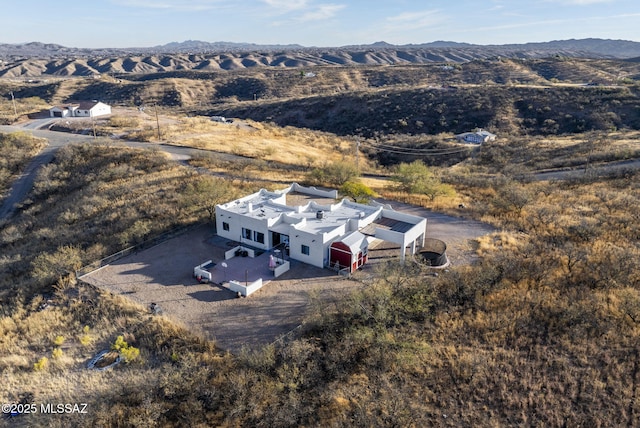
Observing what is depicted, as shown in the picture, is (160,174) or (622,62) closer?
(160,174)

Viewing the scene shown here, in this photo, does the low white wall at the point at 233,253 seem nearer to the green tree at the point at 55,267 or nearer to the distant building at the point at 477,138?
the green tree at the point at 55,267

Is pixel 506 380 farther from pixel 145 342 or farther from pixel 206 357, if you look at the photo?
pixel 145 342

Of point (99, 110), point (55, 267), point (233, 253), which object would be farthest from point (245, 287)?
point (99, 110)

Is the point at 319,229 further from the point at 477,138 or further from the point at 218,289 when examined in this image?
the point at 477,138

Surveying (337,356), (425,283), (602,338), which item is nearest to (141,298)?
(337,356)

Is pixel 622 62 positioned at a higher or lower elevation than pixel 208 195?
higher

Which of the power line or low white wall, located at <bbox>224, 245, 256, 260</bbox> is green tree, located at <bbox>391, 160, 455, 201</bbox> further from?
the power line
